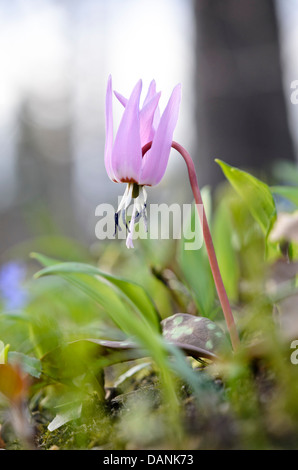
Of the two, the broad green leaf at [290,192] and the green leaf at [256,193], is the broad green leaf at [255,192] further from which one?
the broad green leaf at [290,192]

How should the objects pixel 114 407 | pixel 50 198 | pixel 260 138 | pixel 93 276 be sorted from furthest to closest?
pixel 50 198 < pixel 260 138 < pixel 93 276 < pixel 114 407

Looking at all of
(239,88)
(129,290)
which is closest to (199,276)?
(129,290)

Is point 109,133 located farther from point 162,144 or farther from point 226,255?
point 226,255

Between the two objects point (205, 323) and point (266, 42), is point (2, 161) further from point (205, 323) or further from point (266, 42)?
point (205, 323)

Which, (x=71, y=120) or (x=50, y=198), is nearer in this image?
(x=50, y=198)

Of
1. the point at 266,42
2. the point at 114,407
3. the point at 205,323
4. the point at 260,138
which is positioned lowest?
the point at 114,407
